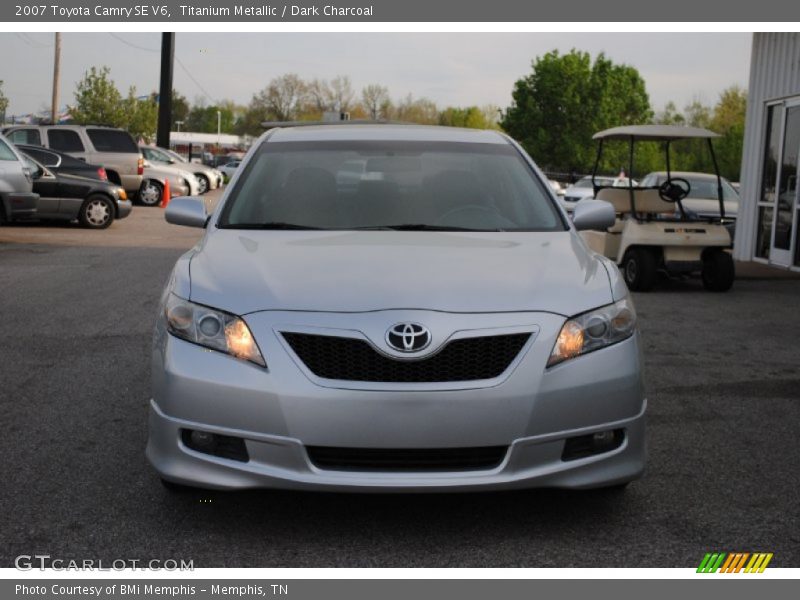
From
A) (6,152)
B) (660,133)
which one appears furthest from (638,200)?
(6,152)

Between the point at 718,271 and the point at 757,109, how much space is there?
566 centimetres

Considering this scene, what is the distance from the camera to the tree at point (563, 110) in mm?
69188

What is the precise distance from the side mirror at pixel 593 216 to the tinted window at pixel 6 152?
42.6 feet

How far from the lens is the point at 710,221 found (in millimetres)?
13164

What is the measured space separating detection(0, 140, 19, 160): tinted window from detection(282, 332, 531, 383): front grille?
14038 millimetres

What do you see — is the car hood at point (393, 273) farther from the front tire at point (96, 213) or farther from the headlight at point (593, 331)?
the front tire at point (96, 213)

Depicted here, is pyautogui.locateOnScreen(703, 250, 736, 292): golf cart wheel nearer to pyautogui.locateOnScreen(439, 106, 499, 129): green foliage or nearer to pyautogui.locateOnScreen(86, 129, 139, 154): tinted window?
pyautogui.locateOnScreen(86, 129, 139, 154): tinted window

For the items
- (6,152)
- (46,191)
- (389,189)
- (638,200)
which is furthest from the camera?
(46,191)

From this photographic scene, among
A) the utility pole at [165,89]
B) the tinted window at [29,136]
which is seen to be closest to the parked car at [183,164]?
the utility pole at [165,89]

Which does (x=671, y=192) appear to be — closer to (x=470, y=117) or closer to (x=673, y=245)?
(x=673, y=245)

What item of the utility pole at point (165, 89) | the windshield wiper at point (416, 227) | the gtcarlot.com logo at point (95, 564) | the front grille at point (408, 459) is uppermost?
the utility pole at point (165, 89)

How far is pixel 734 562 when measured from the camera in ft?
12.2

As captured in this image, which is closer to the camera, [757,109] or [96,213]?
[757,109]

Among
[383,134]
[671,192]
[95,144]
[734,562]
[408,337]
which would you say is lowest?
[734,562]
